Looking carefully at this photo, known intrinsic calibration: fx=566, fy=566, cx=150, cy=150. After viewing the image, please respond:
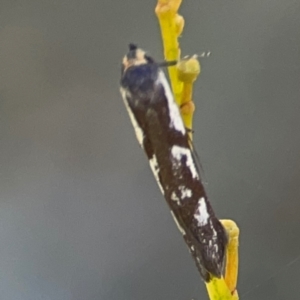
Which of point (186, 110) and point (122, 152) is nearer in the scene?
point (186, 110)

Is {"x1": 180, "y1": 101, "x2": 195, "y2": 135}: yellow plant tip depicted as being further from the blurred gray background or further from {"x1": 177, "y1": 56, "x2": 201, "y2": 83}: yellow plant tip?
the blurred gray background

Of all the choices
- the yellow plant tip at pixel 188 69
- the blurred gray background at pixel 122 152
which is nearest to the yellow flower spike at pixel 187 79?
the yellow plant tip at pixel 188 69

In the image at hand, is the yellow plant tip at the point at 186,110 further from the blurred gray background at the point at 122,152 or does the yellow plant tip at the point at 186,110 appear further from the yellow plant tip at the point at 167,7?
the blurred gray background at the point at 122,152

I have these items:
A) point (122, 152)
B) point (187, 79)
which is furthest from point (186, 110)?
point (122, 152)

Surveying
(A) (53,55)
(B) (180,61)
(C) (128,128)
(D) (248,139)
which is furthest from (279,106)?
(B) (180,61)

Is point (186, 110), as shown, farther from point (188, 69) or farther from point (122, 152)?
point (122, 152)

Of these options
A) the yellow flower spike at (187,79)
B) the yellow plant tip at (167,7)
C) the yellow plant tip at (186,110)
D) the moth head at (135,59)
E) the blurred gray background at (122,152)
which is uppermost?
the yellow plant tip at (167,7)
